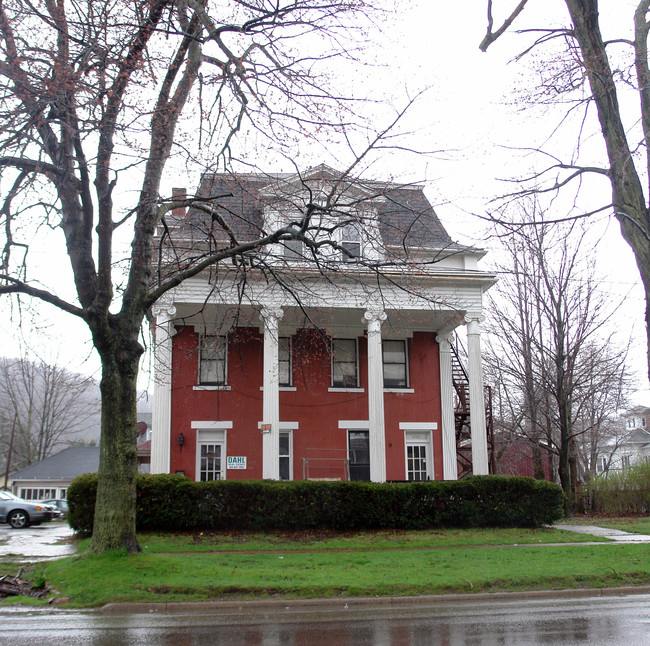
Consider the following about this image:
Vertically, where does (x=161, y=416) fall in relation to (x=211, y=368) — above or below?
below

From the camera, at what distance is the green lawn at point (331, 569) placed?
9992 millimetres

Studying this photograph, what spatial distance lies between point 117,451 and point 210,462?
12.0 m

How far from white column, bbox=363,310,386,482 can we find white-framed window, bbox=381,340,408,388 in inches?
116

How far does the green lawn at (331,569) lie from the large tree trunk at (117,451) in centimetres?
41

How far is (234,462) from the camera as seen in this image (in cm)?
2266

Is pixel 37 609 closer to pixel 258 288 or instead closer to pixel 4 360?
pixel 258 288

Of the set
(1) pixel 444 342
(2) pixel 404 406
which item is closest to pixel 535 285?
(1) pixel 444 342

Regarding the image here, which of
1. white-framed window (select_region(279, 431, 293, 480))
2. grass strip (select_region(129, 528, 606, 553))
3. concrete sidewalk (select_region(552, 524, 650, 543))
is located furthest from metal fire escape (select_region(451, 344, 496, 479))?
grass strip (select_region(129, 528, 606, 553))

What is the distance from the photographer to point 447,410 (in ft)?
80.5

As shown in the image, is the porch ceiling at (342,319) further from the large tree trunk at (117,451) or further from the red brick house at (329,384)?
the large tree trunk at (117,451)

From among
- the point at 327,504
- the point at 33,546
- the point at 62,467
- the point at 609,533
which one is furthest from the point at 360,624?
the point at 62,467

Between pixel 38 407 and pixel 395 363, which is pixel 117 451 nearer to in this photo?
pixel 395 363

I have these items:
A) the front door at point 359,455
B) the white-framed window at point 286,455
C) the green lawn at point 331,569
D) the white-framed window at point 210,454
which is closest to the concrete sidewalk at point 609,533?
the green lawn at point 331,569

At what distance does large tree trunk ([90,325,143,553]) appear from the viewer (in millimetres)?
11148
